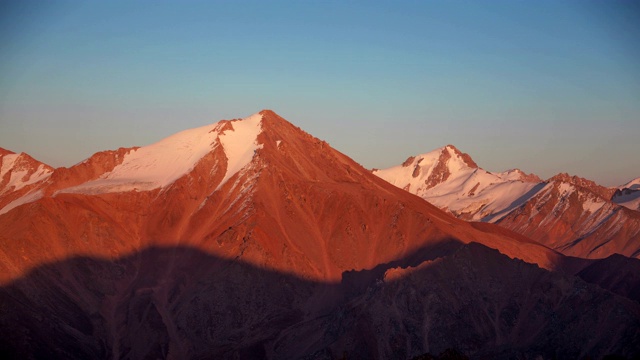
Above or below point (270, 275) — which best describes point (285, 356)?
below

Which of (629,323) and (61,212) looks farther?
(61,212)

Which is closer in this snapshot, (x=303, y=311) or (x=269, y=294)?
(x=303, y=311)

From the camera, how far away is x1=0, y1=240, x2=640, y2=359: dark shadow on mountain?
141 meters

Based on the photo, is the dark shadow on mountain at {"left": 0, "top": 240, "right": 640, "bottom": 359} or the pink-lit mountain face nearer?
the dark shadow on mountain at {"left": 0, "top": 240, "right": 640, "bottom": 359}

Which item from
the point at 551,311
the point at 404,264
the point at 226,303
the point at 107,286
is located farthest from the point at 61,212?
the point at 551,311

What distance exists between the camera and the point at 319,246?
197m

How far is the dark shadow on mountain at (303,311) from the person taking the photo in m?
141

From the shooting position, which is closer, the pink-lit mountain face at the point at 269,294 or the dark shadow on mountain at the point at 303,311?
the dark shadow on mountain at the point at 303,311

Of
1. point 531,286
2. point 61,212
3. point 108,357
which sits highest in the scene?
point 61,212

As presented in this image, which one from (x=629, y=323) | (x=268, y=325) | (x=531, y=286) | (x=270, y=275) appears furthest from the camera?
(x=270, y=275)

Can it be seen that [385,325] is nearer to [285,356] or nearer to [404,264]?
[285,356]

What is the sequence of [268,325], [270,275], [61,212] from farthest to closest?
1. [61,212]
2. [270,275]
3. [268,325]

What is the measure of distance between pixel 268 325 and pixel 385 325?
28692 millimetres

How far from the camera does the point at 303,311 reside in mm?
174625
